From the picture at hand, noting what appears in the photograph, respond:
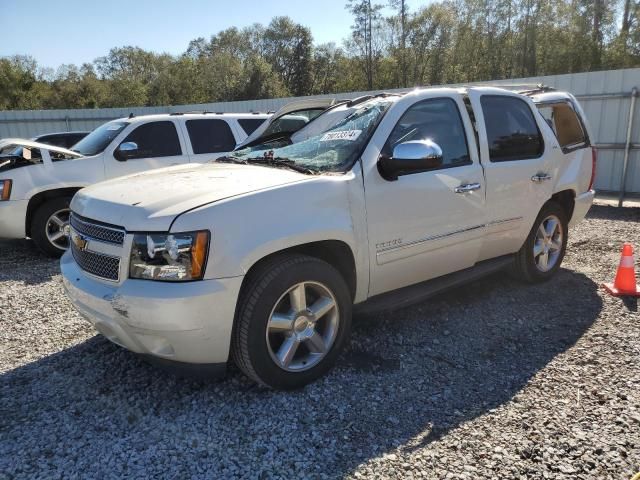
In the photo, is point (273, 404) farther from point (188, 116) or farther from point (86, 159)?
point (188, 116)

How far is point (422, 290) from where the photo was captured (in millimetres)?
3738

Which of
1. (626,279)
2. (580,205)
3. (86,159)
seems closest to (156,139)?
(86,159)

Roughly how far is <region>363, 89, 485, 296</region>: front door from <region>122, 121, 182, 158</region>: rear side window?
4805 mm

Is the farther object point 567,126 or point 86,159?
point 86,159

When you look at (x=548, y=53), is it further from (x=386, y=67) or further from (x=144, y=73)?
(x=144, y=73)

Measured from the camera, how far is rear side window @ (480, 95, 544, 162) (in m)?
4.22

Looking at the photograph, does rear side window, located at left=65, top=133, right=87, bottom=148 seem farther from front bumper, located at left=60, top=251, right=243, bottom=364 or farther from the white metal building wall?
front bumper, located at left=60, top=251, right=243, bottom=364

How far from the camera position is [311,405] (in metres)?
2.95

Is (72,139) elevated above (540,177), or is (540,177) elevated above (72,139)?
(72,139)

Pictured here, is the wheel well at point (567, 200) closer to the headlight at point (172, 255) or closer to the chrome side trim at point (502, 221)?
the chrome side trim at point (502, 221)

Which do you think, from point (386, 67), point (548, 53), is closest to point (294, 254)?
point (548, 53)

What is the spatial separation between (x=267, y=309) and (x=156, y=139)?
215 inches

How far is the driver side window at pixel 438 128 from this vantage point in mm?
3596

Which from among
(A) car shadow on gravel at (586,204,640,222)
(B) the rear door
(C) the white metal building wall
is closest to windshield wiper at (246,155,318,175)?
(B) the rear door
